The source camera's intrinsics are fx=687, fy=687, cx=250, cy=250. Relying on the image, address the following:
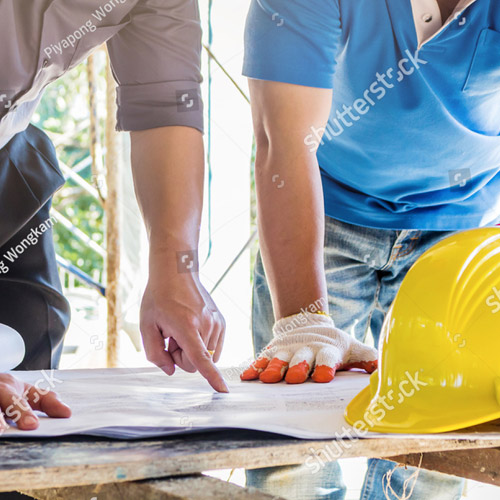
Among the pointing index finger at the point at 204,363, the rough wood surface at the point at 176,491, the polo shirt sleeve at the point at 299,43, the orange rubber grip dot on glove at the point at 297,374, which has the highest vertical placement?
the polo shirt sleeve at the point at 299,43

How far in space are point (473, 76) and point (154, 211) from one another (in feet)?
Result: 2.14

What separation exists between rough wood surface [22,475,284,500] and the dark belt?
657 millimetres

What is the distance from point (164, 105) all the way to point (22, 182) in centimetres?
28

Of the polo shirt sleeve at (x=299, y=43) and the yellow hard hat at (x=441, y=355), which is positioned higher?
the polo shirt sleeve at (x=299, y=43)

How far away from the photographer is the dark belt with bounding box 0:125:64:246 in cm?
112

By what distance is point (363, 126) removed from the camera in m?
1.32

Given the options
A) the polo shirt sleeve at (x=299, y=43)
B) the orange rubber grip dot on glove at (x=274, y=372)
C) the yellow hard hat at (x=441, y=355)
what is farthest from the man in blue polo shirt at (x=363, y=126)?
the yellow hard hat at (x=441, y=355)

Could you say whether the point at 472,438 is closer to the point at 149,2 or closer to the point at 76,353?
the point at 149,2

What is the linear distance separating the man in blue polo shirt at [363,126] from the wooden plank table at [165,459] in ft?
1.38

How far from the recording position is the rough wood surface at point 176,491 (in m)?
0.51

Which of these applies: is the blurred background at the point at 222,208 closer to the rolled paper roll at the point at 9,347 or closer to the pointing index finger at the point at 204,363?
the rolled paper roll at the point at 9,347

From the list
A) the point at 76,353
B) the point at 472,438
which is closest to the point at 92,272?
the point at 76,353

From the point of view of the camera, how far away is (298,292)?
1152 millimetres

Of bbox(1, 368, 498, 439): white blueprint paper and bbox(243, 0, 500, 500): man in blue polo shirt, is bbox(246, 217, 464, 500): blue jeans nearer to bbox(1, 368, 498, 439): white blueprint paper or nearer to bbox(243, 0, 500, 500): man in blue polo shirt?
bbox(243, 0, 500, 500): man in blue polo shirt
